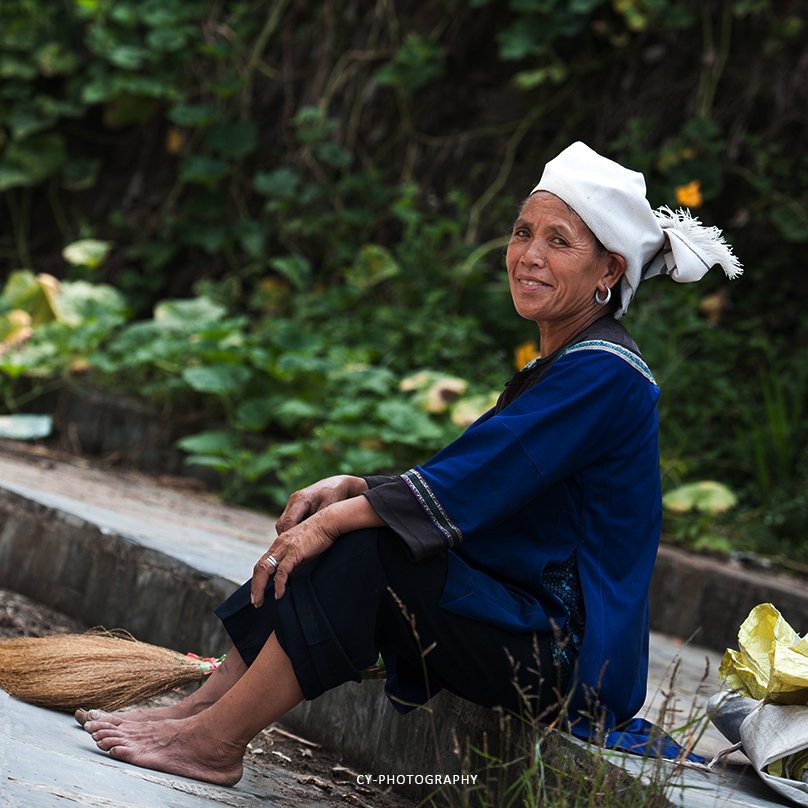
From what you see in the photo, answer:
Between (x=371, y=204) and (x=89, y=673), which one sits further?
(x=371, y=204)

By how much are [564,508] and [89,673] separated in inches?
43.4

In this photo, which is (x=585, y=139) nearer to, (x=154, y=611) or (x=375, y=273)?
(x=375, y=273)

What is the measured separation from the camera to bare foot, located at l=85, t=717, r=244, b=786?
200 centimetres

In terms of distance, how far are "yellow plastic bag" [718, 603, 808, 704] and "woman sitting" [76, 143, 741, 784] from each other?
232 mm

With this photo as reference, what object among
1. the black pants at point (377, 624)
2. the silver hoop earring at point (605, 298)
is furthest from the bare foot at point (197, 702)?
the silver hoop earring at point (605, 298)

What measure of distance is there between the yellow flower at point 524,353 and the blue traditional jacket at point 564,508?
3.13 m

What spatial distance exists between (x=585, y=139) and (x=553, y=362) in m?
4.37

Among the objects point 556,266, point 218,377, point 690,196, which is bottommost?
point 218,377

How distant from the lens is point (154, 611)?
10.4 feet

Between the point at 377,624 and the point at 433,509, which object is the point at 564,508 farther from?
the point at 377,624

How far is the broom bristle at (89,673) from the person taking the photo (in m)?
2.31

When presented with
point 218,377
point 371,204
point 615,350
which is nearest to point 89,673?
point 615,350

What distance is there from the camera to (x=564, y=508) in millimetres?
2043

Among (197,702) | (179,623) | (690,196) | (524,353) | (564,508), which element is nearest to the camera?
(564,508)
